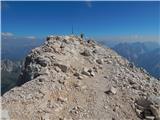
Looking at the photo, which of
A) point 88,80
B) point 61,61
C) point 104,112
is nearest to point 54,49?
point 61,61

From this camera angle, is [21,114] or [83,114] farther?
[83,114]

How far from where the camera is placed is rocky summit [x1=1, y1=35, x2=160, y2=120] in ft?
66.4

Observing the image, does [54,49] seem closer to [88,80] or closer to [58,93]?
[88,80]

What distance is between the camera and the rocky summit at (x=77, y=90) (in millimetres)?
20250

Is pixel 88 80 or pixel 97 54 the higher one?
pixel 97 54

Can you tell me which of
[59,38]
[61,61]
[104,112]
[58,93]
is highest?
[59,38]

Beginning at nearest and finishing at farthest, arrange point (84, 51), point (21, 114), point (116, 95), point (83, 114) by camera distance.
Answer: point (21, 114) → point (83, 114) → point (116, 95) → point (84, 51)

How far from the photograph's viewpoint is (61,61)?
2616 cm

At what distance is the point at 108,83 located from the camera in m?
25.5

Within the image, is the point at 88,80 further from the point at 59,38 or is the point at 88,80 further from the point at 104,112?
the point at 59,38

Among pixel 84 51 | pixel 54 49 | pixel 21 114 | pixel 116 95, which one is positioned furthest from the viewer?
pixel 84 51

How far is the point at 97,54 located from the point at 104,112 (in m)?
10.5

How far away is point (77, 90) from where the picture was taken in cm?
2338

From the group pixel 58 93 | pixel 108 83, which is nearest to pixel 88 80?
pixel 108 83
